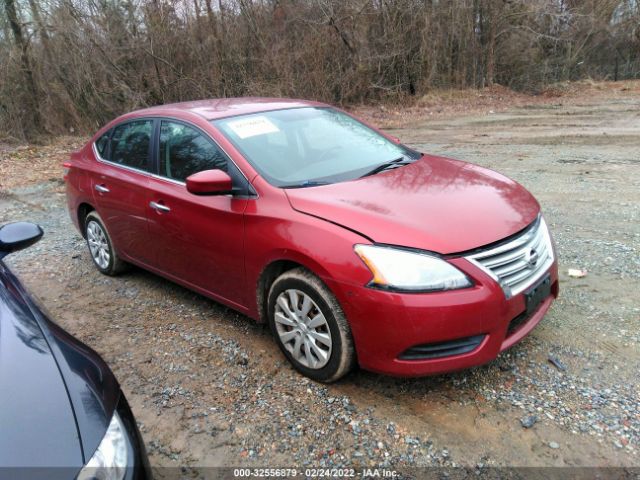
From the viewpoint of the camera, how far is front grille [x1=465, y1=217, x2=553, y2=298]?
269 centimetres

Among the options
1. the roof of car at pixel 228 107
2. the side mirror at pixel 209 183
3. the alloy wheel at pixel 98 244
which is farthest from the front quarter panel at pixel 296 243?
the alloy wheel at pixel 98 244

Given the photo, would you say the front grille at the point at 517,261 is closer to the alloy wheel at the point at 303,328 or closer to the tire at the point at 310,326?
the tire at the point at 310,326

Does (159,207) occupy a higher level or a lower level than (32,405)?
higher

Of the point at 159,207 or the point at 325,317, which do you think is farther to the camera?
the point at 159,207

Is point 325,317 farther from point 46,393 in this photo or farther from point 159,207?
point 159,207

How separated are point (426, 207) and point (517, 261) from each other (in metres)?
0.59

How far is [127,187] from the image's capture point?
4.27 m

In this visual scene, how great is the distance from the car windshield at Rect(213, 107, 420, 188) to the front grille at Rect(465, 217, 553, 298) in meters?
1.09

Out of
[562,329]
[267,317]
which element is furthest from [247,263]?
[562,329]

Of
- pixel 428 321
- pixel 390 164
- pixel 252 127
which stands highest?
pixel 252 127

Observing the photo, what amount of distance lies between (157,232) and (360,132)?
1834 millimetres

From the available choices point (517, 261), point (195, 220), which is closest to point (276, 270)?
point (195, 220)

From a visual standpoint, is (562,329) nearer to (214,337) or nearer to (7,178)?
(214,337)

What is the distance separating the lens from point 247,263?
328 cm
